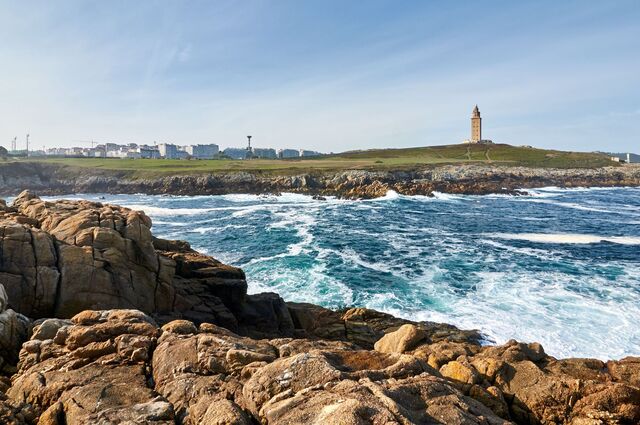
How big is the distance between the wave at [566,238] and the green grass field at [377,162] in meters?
72.1

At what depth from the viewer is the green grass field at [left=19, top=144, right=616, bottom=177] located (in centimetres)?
11925

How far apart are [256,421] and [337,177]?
98.0 metres

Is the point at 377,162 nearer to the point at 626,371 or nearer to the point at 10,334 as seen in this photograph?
the point at 626,371

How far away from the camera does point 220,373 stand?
8484 millimetres

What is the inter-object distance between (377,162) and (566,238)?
99.7 meters

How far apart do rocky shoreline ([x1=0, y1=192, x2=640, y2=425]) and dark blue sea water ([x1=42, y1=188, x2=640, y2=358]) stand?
9295 mm

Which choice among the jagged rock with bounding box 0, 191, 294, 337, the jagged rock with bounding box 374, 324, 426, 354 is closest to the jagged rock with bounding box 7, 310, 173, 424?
the jagged rock with bounding box 0, 191, 294, 337

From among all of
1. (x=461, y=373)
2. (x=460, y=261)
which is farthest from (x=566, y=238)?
(x=461, y=373)

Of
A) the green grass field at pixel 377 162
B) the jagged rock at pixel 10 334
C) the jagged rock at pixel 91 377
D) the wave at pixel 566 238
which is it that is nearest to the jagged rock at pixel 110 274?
the jagged rock at pixel 10 334

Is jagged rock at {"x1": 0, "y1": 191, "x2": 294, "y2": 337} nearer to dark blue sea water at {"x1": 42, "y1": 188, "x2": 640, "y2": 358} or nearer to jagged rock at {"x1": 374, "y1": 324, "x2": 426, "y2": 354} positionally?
dark blue sea water at {"x1": 42, "y1": 188, "x2": 640, "y2": 358}

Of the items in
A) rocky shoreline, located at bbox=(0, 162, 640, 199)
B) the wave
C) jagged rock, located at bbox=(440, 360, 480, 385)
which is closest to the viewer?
jagged rock, located at bbox=(440, 360, 480, 385)

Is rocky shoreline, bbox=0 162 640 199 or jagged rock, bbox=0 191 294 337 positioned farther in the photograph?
rocky shoreline, bbox=0 162 640 199

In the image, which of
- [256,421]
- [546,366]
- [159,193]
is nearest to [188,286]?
[256,421]

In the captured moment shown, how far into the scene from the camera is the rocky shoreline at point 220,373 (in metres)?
6.98
